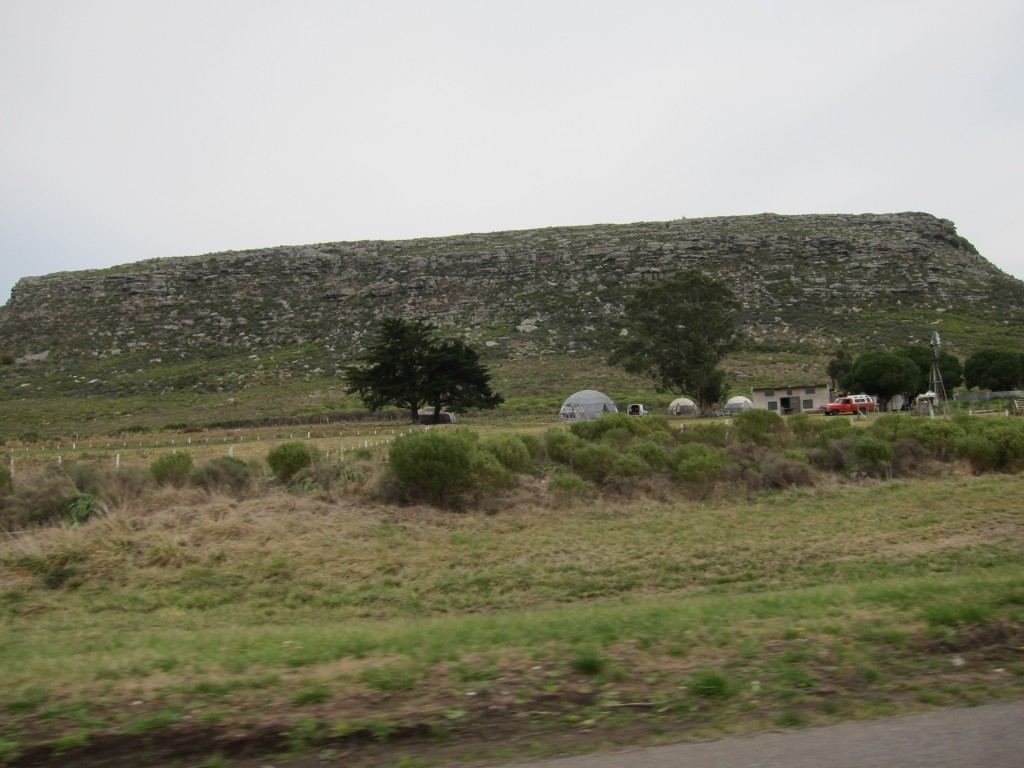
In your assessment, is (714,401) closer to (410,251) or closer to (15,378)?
(410,251)

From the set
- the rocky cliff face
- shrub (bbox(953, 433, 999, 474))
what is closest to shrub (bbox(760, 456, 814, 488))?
shrub (bbox(953, 433, 999, 474))

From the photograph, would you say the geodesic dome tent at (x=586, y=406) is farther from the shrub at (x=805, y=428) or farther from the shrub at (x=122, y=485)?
the shrub at (x=122, y=485)

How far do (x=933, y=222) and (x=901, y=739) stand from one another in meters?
111

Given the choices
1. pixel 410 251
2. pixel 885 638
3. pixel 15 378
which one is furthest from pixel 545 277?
pixel 885 638

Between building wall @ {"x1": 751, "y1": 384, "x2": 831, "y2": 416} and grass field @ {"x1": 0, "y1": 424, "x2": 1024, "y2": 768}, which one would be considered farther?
building wall @ {"x1": 751, "y1": 384, "x2": 831, "y2": 416}

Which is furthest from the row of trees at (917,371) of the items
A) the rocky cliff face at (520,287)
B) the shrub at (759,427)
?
the shrub at (759,427)

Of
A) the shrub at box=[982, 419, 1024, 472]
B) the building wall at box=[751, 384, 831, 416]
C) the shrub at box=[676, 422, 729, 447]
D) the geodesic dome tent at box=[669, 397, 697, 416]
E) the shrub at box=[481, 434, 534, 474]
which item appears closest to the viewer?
the shrub at box=[481, 434, 534, 474]

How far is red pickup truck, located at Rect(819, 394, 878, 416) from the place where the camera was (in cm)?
4875

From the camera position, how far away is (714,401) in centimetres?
5428

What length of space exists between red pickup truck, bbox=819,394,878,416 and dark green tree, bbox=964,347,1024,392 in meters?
12.6

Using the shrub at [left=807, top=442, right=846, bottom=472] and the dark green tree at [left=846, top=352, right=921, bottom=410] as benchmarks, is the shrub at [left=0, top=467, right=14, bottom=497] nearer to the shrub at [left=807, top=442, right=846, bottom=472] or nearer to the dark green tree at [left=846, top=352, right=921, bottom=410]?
the shrub at [left=807, top=442, right=846, bottom=472]

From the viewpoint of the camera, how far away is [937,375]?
4847 centimetres

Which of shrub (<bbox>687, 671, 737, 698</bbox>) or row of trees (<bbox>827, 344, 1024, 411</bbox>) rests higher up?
shrub (<bbox>687, 671, 737, 698</bbox>)

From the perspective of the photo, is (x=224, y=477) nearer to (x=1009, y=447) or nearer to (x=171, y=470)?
(x=171, y=470)
